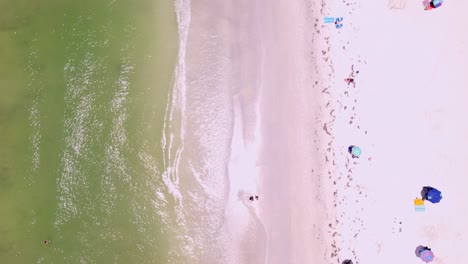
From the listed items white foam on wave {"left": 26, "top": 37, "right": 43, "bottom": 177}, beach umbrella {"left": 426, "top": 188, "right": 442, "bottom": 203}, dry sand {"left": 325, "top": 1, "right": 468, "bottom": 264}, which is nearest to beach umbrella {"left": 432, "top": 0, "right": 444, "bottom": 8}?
dry sand {"left": 325, "top": 1, "right": 468, "bottom": 264}

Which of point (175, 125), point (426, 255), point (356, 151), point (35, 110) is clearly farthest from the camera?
point (35, 110)

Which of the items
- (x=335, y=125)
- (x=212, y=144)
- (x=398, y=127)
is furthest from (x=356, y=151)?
(x=212, y=144)

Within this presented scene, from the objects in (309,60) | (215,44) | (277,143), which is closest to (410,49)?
(309,60)

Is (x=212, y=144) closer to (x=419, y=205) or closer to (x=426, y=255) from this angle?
(x=419, y=205)

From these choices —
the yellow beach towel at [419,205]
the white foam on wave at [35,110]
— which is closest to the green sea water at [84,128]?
the white foam on wave at [35,110]

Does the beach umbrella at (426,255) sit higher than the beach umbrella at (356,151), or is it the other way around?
the beach umbrella at (356,151)

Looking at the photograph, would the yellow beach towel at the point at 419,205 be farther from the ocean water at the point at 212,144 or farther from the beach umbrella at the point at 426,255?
the ocean water at the point at 212,144
